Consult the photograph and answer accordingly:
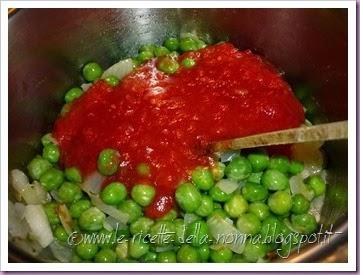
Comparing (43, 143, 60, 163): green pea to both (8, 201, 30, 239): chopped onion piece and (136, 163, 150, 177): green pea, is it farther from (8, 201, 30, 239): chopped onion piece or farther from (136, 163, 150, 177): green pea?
(136, 163, 150, 177): green pea

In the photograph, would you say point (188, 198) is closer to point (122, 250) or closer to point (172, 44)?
point (122, 250)

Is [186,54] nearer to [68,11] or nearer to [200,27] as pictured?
[200,27]

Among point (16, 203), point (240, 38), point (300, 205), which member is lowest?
point (300, 205)

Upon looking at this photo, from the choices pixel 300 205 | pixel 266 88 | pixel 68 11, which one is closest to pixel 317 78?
pixel 266 88

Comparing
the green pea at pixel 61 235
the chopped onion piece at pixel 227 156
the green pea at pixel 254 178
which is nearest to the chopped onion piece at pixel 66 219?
the green pea at pixel 61 235

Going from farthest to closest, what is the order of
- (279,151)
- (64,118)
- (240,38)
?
(240,38)
(64,118)
(279,151)

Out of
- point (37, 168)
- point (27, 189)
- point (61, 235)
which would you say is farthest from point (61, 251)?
point (37, 168)
